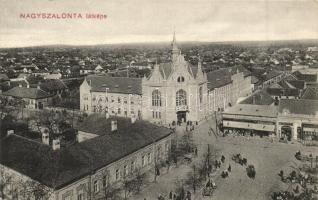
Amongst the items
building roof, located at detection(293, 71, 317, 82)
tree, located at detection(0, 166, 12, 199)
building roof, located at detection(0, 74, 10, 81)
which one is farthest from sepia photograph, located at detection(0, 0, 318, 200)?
building roof, located at detection(293, 71, 317, 82)

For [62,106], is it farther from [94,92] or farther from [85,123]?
[85,123]

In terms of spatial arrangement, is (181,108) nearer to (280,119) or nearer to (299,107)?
(280,119)

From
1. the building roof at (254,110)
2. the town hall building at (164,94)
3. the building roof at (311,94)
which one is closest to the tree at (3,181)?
the building roof at (254,110)

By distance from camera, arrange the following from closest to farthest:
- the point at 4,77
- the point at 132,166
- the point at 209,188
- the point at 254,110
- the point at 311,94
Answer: the point at 209,188 < the point at 132,166 < the point at 254,110 < the point at 311,94 < the point at 4,77

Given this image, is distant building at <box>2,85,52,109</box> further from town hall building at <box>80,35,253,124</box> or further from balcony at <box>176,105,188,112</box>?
balcony at <box>176,105,188,112</box>

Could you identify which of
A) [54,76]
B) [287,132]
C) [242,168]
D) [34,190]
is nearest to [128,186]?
[34,190]

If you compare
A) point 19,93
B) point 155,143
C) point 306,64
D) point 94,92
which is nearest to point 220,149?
point 155,143
